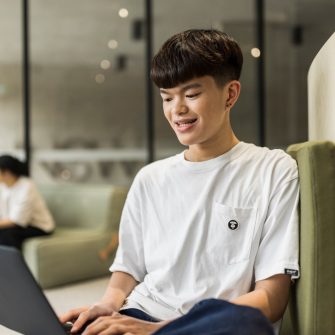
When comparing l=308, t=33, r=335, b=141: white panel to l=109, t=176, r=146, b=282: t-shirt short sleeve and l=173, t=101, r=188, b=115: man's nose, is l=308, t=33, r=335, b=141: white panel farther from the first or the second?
l=109, t=176, r=146, b=282: t-shirt short sleeve

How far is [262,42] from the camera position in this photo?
4.75 metres

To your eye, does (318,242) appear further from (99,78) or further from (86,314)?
(99,78)

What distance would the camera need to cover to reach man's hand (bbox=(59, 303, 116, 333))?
53.1 inches

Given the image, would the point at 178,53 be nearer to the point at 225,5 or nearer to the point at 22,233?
the point at 22,233

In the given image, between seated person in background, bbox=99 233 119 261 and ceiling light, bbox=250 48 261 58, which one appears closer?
seated person in background, bbox=99 233 119 261

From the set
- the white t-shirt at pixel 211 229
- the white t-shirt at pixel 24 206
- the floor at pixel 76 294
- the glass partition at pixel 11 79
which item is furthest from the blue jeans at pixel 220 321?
the glass partition at pixel 11 79

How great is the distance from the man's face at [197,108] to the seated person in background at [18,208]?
3.02m

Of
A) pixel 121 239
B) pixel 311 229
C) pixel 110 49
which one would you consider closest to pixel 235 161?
pixel 311 229

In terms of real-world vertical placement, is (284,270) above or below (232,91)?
below

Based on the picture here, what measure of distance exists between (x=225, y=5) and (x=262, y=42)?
1.72ft

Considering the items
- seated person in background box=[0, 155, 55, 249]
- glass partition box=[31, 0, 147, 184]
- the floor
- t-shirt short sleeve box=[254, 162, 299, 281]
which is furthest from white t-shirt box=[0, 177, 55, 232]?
t-shirt short sleeve box=[254, 162, 299, 281]

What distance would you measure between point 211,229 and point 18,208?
312 centimetres

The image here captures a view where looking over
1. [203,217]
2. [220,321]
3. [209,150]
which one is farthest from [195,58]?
[220,321]

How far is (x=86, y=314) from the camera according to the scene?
1.37 metres
